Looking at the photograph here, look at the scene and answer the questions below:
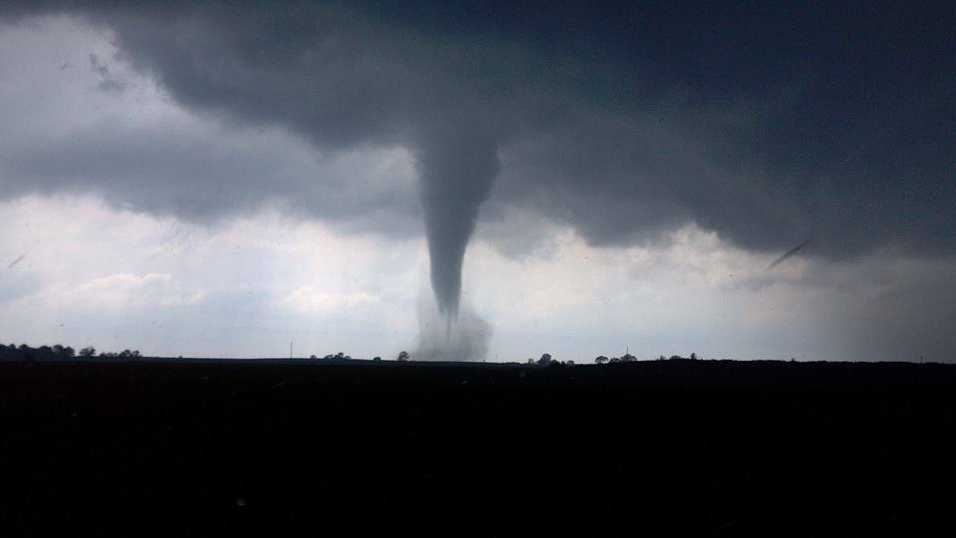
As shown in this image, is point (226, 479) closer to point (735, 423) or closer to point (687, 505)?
point (687, 505)

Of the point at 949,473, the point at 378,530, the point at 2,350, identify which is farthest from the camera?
the point at 2,350

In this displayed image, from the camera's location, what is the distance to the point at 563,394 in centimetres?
Answer: 3447

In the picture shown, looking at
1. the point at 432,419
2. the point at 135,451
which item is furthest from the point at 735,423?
the point at 135,451

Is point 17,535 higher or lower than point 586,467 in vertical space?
lower

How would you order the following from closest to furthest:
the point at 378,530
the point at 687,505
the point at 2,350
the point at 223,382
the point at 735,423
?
the point at 378,530 < the point at 687,505 < the point at 735,423 < the point at 223,382 < the point at 2,350

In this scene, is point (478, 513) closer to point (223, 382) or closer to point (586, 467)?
point (586, 467)

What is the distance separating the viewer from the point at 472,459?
25.2m

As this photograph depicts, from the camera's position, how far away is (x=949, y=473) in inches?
910

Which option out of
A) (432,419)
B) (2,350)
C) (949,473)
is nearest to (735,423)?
(949,473)

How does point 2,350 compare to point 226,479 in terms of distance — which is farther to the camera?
point 2,350

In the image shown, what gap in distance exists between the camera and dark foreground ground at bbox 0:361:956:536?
20.6 metres

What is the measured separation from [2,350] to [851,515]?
7733 inches

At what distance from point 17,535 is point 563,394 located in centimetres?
2143

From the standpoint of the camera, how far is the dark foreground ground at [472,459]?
20594mm
